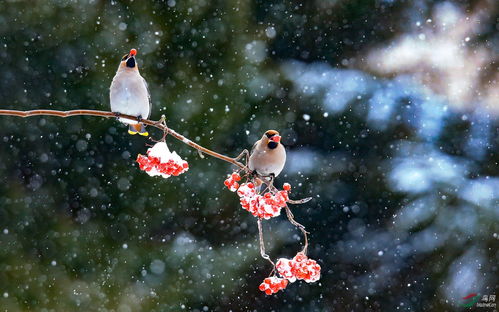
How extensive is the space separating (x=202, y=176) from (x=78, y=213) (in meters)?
0.98

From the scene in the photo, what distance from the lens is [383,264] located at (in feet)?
16.9

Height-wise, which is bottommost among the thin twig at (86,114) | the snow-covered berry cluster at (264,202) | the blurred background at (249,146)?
the snow-covered berry cluster at (264,202)

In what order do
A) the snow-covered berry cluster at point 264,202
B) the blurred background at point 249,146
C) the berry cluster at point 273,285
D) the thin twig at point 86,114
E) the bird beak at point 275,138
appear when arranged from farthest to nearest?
the blurred background at point 249,146
the bird beak at point 275,138
the berry cluster at point 273,285
the snow-covered berry cluster at point 264,202
the thin twig at point 86,114

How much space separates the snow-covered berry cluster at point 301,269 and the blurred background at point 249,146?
2618mm

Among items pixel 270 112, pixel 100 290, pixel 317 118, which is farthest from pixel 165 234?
pixel 317 118

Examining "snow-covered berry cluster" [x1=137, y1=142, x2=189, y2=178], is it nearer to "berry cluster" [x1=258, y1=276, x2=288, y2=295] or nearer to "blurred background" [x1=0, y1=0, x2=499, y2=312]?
"berry cluster" [x1=258, y1=276, x2=288, y2=295]

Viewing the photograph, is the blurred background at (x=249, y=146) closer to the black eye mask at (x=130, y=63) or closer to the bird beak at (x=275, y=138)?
the black eye mask at (x=130, y=63)

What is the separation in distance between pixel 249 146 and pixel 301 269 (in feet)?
9.60

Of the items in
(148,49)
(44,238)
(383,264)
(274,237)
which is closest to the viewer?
(44,238)

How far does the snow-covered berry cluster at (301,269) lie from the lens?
1688 mm

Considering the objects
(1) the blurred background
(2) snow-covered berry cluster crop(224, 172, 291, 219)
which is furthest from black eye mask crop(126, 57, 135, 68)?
(1) the blurred background

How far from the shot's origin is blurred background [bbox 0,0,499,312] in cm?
423

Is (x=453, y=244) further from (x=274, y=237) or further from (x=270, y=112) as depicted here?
(x=270, y=112)

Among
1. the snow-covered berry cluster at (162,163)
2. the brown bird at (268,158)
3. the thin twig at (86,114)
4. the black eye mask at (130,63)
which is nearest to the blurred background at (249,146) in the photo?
A: the black eye mask at (130,63)
